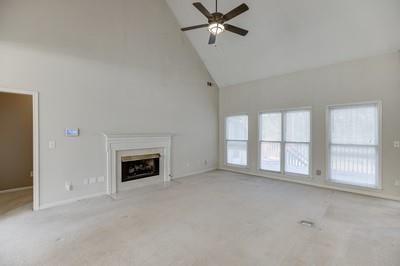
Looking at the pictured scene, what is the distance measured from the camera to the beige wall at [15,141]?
4336mm

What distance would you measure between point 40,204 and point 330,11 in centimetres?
662

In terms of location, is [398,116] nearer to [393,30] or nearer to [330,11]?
[393,30]

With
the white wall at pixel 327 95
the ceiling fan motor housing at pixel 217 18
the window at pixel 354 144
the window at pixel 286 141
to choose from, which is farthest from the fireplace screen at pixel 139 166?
the window at pixel 354 144

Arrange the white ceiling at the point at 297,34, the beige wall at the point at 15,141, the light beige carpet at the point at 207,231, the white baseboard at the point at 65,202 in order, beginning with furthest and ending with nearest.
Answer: the beige wall at the point at 15,141 < the white ceiling at the point at 297,34 < the white baseboard at the point at 65,202 < the light beige carpet at the point at 207,231

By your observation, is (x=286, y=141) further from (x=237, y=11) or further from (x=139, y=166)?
(x=139, y=166)

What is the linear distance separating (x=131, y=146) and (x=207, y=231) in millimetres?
2903

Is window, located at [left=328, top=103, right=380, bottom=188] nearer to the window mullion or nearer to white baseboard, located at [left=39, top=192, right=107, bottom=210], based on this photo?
the window mullion

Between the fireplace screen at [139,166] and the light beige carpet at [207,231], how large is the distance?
687 mm

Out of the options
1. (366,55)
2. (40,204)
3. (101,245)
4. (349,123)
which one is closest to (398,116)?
(349,123)

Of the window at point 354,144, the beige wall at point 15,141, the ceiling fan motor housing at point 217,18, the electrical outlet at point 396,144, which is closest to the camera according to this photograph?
the ceiling fan motor housing at point 217,18

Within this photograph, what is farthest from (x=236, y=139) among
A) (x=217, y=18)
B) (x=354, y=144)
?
(x=217, y=18)

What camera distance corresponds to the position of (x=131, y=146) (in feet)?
15.5

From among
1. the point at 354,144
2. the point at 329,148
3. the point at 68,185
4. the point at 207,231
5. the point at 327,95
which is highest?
the point at 327,95

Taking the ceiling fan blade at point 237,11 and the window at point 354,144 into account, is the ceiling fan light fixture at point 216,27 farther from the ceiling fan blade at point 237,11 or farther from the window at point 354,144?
the window at point 354,144
